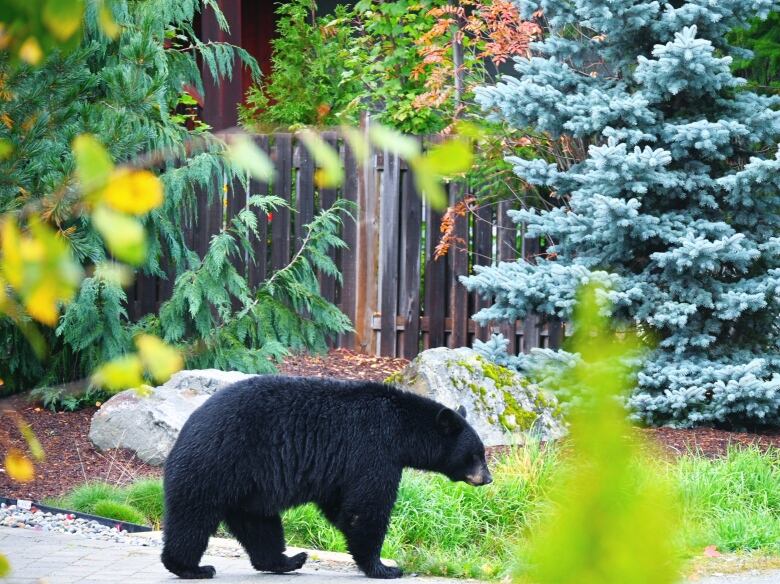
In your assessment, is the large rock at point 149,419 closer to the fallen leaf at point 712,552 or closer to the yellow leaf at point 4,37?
the fallen leaf at point 712,552

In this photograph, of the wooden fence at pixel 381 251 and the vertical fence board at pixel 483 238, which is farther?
the wooden fence at pixel 381 251

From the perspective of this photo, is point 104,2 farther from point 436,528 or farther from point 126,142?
point 126,142

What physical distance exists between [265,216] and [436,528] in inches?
251

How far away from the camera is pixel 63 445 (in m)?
8.72

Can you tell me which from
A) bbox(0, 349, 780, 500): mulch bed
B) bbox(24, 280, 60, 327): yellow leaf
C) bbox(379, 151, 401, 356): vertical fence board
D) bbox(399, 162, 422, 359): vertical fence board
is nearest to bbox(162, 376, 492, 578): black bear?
bbox(0, 349, 780, 500): mulch bed

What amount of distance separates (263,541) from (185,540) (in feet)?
1.69

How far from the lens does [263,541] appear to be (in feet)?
18.6

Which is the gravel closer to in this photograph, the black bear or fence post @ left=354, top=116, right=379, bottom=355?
the black bear

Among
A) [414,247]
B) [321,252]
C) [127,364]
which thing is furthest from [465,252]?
[127,364]

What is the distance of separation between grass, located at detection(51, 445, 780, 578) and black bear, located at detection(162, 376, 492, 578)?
62 cm

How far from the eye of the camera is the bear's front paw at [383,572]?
5.64 meters

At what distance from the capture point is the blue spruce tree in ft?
29.6

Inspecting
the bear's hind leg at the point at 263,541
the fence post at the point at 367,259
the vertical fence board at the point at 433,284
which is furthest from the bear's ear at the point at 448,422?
the fence post at the point at 367,259

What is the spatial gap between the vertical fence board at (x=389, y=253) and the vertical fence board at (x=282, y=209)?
1.09 m
